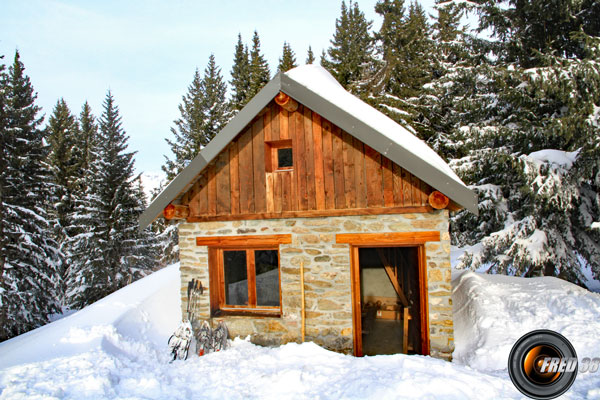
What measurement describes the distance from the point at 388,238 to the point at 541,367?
8.86 feet

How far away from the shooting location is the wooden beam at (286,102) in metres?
6.31

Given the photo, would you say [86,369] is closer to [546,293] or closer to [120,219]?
[546,293]

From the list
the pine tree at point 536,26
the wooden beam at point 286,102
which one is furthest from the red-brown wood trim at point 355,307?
the pine tree at point 536,26

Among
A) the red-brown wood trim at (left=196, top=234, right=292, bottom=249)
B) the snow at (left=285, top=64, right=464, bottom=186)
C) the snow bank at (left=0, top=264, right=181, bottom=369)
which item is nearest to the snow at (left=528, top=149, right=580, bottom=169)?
the snow at (left=285, top=64, right=464, bottom=186)

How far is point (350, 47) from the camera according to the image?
22562 millimetres

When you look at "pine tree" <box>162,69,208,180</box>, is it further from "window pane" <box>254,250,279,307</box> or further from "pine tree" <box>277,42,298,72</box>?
"window pane" <box>254,250,279,307</box>

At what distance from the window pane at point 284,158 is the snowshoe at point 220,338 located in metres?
3.34

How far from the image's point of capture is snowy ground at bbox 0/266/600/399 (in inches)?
174

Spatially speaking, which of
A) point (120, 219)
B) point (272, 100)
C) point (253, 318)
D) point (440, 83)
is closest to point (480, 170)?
point (440, 83)

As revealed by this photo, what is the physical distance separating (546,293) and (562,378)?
149 inches

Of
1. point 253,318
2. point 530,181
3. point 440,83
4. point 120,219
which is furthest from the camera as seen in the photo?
point 120,219

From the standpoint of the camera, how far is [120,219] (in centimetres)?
1927

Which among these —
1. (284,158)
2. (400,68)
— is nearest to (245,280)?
(284,158)

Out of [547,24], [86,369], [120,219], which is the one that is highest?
[547,24]
